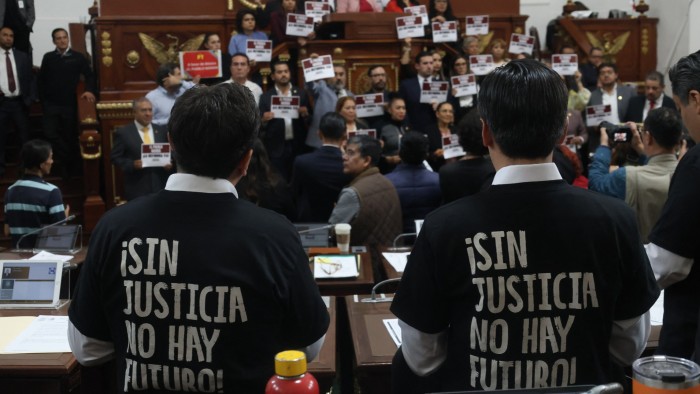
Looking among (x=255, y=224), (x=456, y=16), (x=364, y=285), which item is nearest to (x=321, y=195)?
(x=364, y=285)

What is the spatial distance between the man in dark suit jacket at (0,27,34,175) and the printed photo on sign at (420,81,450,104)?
13.8ft

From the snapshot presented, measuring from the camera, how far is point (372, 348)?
9.37 ft

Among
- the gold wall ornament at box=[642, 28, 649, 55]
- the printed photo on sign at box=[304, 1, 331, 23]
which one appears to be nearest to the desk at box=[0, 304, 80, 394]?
the printed photo on sign at box=[304, 1, 331, 23]

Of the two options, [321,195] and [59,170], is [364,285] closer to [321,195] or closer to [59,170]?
[321,195]

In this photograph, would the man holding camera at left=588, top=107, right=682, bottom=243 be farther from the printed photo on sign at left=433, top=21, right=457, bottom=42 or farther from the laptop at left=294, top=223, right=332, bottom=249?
the printed photo on sign at left=433, top=21, right=457, bottom=42

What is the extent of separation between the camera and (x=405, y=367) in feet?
6.62

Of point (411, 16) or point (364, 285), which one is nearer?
point (364, 285)

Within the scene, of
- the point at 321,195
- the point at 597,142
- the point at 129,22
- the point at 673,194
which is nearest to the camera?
the point at 673,194

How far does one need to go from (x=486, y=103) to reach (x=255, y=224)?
599 mm

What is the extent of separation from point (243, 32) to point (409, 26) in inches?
67.4

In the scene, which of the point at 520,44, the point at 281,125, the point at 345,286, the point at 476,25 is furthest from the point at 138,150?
the point at 520,44

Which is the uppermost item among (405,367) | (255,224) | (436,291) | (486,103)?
(486,103)

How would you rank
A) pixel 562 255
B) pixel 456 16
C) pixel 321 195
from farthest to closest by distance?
pixel 456 16 → pixel 321 195 → pixel 562 255

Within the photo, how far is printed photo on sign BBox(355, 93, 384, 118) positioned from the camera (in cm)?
755
